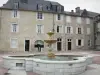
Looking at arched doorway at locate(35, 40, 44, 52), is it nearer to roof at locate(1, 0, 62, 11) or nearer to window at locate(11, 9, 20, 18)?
window at locate(11, 9, 20, 18)

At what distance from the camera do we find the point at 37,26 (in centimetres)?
3444

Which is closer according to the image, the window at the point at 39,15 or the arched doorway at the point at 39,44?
the arched doorway at the point at 39,44

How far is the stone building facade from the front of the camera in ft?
106

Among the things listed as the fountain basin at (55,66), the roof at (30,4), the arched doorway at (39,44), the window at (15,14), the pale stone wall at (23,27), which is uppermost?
the roof at (30,4)

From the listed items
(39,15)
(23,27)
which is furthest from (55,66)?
(39,15)

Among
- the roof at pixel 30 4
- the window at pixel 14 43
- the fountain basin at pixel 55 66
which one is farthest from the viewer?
the roof at pixel 30 4

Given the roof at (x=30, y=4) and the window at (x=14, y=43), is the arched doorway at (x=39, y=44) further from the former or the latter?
the roof at (x=30, y=4)

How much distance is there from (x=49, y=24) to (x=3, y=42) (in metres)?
9.24

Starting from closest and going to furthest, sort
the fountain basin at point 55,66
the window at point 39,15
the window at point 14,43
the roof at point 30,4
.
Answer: the fountain basin at point 55,66, the window at point 14,43, the roof at point 30,4, the window at point 39,15

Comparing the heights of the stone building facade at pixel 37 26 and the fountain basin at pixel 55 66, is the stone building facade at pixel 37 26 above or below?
above

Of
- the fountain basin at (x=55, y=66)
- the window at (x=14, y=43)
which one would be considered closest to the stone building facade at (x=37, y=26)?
the window at (x=14, y=43)

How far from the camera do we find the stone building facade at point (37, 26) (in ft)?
106

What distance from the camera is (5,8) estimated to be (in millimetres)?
31891

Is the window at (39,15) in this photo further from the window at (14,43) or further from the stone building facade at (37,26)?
the window at (14,43)
